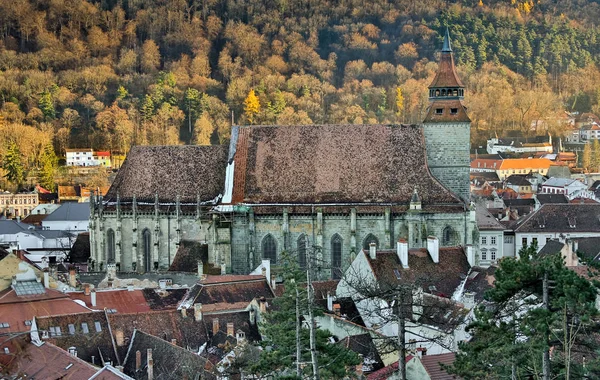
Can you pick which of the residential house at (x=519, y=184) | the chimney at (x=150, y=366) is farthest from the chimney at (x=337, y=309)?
the residential house at (x=519, y=184)

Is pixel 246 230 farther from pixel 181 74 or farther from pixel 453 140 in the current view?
pixel 181 74

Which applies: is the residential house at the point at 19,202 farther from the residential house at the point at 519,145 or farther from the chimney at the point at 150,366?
the chimney at the point at 150,366

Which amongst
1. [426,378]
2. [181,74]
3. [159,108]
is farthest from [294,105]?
Result: [426,378]

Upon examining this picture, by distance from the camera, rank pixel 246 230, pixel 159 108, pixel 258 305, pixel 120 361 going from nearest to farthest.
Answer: pixel 120 361 < pixel 258 305 < pixel 246 230 < pixel 159 108

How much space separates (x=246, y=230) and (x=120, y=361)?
22818mm

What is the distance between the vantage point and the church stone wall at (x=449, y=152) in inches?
2660

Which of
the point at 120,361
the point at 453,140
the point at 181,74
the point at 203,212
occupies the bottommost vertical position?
the point at 120,361

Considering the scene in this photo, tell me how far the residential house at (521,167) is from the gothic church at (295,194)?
79355 mm

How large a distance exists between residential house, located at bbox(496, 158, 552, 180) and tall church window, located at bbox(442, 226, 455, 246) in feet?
276

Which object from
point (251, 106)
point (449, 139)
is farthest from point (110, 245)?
point (251, 106)

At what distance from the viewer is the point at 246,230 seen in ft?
214

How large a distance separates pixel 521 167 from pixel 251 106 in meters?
40.2

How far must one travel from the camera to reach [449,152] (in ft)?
222

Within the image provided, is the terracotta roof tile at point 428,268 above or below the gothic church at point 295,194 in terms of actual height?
below
